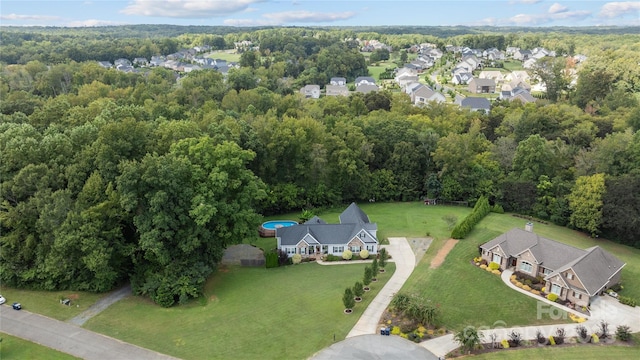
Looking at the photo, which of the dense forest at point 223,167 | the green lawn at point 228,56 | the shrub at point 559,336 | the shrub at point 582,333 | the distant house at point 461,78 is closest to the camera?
the shrub at point 559,336

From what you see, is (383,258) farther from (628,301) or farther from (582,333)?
(628,301)

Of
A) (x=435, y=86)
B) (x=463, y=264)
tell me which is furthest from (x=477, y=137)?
(x=435, y=86)

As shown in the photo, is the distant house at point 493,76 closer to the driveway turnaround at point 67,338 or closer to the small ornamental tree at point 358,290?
the small ornamental tree at point 358,290

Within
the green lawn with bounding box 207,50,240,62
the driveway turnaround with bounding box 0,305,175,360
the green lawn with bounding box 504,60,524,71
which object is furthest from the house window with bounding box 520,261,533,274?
the green lawn with bounding box 207,50,240,62

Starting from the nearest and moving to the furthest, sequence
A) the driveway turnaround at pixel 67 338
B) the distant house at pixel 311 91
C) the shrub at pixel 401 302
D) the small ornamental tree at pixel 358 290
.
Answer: the driveway turnaround at pixel 67 338, the shrub at pixel 401 302, the small ornamental tree at pixel 358 290, the distant house at pixel 311 91

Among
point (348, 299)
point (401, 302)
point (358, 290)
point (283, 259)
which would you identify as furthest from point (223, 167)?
point (401, 302)

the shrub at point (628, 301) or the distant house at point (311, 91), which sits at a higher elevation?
the distant house at point (311, 91)

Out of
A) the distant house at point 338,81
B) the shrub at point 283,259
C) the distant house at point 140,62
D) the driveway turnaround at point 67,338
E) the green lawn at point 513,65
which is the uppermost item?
the distant house at point 140,62

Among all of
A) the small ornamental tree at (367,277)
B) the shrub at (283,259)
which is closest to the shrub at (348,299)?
the small ornamental tree at (367,277)
